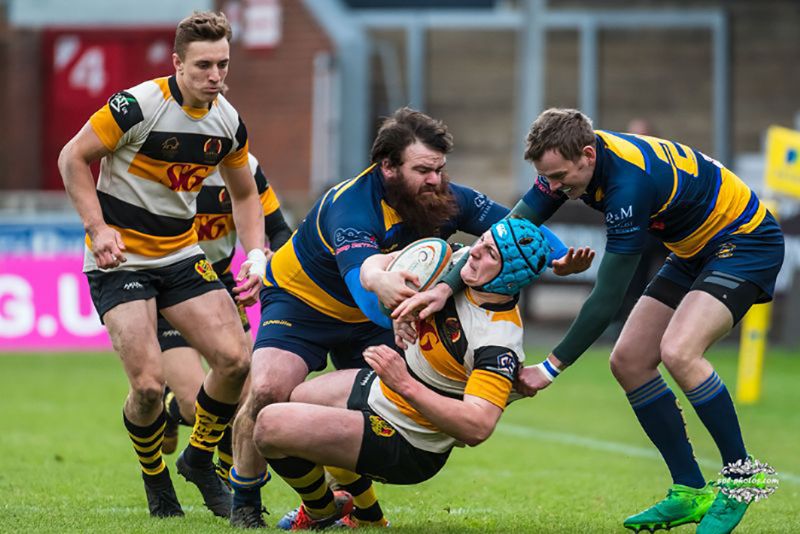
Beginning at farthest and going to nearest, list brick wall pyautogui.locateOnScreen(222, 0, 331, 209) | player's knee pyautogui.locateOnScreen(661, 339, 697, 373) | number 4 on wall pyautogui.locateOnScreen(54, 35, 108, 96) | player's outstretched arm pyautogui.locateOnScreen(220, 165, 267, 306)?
1. number 4 on wall pyautogui.locateOnScreen(54, 35, 108, 96)
2. brick wall pyautogui.locateOnScreen(222, 0, 331, 209)
3. player's outstretched arm pyautogui.locateOnScreen(220, 165, 267, 306)
4. player's knee pyautogui.locateOnScreen(661, 339, 697, 373)

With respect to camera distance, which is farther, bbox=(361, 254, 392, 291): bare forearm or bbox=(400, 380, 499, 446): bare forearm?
bbox=(361, 254, 392, 291): bare forearm

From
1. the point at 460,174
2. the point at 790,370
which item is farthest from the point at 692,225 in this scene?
the point at 460,174

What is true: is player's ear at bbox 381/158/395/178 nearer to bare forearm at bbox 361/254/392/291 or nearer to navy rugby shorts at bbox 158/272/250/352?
bare forearm at bbox 361/254/392/291

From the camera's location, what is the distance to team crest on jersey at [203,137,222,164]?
7312 millimetres

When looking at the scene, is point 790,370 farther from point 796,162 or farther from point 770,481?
point 770,481

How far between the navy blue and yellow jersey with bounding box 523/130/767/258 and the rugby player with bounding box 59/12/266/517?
1.64m

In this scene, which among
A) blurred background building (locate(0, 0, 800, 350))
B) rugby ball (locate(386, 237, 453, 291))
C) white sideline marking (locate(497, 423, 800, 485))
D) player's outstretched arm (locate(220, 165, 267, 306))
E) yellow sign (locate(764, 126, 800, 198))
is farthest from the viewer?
blurred background building (locate(0, 0, 800, 350))

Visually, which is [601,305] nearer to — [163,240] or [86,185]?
[163,240]

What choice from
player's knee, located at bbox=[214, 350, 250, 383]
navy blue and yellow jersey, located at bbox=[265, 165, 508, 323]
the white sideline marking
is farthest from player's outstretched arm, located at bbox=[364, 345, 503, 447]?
the white sideline marking

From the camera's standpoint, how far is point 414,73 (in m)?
24.3

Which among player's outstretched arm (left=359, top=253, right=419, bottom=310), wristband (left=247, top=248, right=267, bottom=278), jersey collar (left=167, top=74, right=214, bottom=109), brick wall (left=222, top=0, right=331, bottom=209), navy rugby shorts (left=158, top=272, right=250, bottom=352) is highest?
jersey collar (left=167, top=74, right=214, bottom=109)

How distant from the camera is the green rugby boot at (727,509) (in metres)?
6.45

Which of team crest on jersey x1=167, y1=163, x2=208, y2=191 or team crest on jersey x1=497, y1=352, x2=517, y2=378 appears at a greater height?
team crest on jersey x1=167, y1=163, x2=208, y2=191

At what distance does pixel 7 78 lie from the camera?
24.7m
